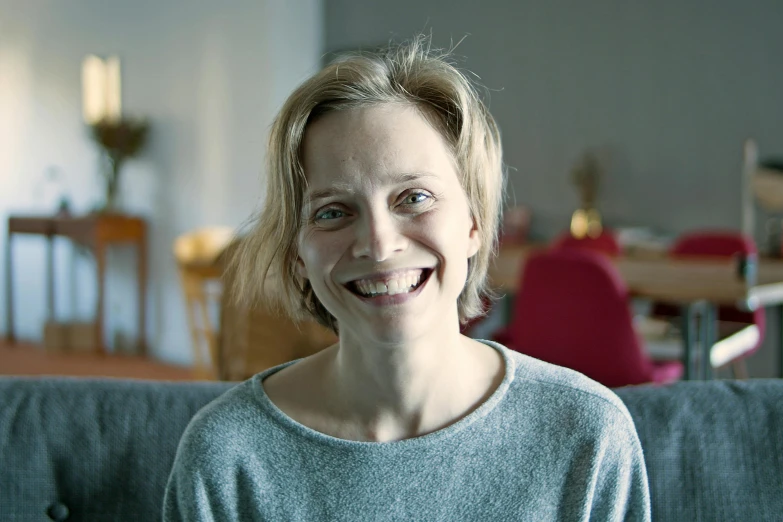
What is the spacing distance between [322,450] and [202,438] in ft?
0.45

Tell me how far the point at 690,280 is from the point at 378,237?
216 centimetres

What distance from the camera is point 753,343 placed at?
11.1 feet

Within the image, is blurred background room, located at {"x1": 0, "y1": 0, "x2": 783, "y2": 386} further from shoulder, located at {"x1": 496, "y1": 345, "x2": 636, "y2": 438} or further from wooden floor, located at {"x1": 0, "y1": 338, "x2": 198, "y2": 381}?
shoulder, located at {"x1": 496, "y1": 345, "x2": 636, "y2": 438}

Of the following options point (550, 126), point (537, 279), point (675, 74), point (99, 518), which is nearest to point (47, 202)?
point (550, 126)

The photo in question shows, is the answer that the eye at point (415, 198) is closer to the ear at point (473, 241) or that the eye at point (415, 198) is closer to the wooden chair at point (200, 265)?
the ear at point (473, 241)

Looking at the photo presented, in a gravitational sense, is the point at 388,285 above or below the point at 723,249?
above

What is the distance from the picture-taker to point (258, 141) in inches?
188

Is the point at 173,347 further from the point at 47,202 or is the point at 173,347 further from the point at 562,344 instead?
the point at 562,344

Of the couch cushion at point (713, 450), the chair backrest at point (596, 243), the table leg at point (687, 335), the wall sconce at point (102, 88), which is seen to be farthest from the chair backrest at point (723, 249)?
the wall sconce at point (102, 88)

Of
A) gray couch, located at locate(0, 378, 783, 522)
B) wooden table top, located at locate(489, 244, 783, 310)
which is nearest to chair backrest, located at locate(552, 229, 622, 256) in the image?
wooden table top, located at locate(489, 244, 783, 310)

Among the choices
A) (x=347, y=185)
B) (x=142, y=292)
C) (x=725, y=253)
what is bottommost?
(x=142, y=292)

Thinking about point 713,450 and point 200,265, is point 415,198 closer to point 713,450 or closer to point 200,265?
point 713,450

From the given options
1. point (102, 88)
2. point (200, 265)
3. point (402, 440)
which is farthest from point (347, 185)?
point (102, 88)

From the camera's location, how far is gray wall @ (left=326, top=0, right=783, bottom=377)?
4750 millimetres
